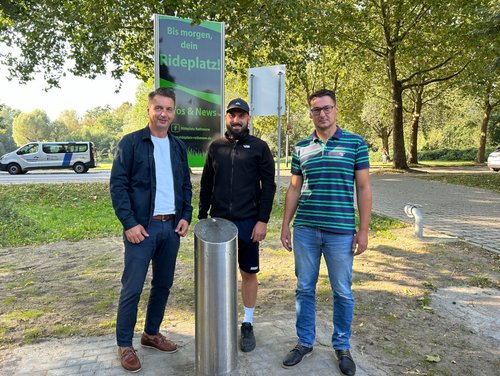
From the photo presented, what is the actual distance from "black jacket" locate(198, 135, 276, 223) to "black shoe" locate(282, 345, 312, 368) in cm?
101

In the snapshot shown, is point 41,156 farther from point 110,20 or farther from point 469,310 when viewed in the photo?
point 469,310

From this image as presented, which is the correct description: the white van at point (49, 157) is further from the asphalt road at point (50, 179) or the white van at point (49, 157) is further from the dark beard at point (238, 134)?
the dark beard at point (238, 134)

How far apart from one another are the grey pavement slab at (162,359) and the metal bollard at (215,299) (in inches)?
7.0

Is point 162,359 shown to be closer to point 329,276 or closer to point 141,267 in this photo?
point 141,267

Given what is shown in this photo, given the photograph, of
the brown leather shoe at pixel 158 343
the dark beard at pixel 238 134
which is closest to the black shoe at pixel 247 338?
the brown leather shoe at pixel 158 343

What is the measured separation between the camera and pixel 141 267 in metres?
3.04

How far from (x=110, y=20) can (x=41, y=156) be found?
19.1 metres

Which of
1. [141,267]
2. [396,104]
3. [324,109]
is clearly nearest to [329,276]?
[324,109]

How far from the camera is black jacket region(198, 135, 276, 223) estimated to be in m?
3.34

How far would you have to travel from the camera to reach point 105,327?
377 centimetres

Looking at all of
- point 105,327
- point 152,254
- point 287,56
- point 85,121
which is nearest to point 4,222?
point 105,327

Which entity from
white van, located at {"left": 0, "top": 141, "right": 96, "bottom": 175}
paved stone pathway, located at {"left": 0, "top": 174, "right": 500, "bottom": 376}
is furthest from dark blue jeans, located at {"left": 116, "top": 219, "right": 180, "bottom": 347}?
white van, located at {"left": 0, "top": 141, "right": 96, "bottom": 175}

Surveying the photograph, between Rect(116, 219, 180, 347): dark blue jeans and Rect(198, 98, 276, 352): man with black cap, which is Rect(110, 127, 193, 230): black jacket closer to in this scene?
Rect(116, 219, 180, 347): dark blue jeans

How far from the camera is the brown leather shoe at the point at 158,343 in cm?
329
